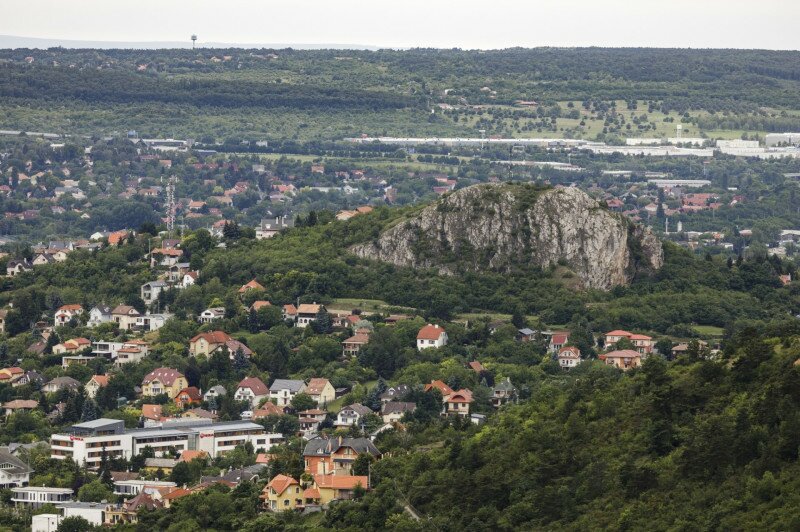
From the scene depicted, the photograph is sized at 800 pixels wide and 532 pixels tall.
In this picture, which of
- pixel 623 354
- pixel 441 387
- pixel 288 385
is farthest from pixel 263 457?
pixel 623 354

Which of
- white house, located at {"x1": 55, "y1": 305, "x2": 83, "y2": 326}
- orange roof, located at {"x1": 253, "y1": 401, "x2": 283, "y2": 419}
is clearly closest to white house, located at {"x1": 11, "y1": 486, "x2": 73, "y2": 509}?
orange roof, located at {"x1": 253, "y1": 401, "x2": 283, "y2": 419}

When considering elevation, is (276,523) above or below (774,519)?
below

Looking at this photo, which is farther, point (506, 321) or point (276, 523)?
point (506, 321)

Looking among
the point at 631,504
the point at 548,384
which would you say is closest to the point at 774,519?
the point at 631,504

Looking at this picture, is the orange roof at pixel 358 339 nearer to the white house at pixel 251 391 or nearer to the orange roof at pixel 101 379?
the white house at pixel 251 391

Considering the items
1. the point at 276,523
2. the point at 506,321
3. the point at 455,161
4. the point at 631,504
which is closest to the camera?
the point at 631,504

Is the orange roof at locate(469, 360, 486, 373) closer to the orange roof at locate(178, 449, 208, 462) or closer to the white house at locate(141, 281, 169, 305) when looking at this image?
the orange roof at locate(178, 449, 208, 462)

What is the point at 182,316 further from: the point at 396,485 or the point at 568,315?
the point at 396,485
